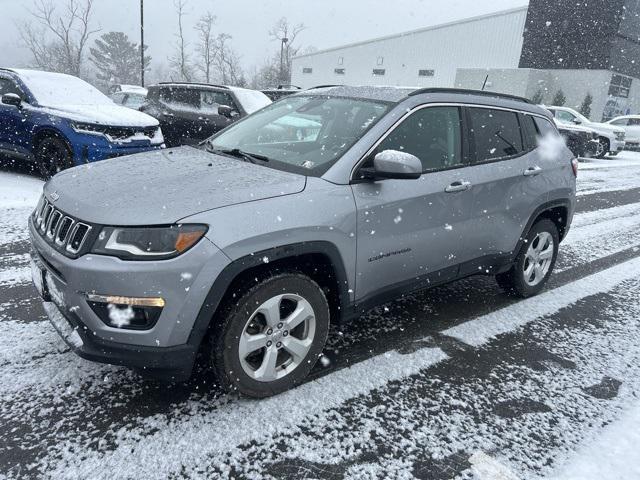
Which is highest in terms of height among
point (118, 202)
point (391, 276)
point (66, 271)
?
point (118, 202)

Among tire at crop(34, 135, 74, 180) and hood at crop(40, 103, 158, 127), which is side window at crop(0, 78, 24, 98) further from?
tire at crop(34, 135, 74, 180)

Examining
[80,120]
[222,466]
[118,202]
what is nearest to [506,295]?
[222,466]

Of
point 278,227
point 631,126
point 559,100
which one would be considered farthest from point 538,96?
point 278,227

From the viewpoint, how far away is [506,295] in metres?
4.45

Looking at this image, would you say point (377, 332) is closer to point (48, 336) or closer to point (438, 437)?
point (438, 437)

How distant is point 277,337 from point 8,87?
24.5ft

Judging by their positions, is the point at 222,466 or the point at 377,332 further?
the point at 377,332

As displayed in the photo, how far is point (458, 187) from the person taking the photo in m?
3.30

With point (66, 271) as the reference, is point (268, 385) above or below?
below

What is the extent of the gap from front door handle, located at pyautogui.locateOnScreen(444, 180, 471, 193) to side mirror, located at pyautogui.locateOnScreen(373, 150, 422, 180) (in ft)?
1.91

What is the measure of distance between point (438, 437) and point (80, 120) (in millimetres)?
6500

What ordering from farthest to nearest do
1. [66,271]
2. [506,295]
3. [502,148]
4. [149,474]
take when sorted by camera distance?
[506,295] < [502,148] < [66,271] < [149,474]

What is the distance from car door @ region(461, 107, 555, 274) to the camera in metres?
3.54

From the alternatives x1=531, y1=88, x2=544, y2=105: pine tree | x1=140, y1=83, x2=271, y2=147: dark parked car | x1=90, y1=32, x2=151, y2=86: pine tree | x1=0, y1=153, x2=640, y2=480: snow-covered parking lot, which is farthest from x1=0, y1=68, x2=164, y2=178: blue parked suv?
x1=90, y1=32, x2=151, y2=86: pine tree
